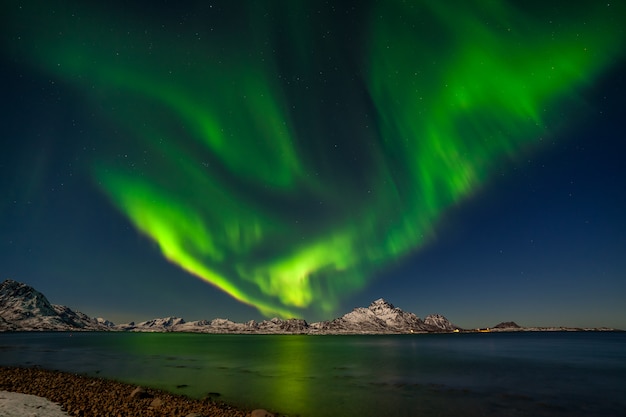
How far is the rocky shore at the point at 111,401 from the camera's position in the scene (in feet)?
72.8

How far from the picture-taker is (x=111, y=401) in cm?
2555

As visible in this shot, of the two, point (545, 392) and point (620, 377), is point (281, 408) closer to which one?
point (545, 392)

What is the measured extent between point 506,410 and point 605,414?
32.0ft

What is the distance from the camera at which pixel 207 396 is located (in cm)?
3178

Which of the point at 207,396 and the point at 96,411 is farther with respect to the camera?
the point at 207,396

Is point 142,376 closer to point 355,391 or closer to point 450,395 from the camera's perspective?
point 355,391

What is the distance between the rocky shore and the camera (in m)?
22.2

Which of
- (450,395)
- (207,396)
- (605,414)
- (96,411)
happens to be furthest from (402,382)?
(96,411)

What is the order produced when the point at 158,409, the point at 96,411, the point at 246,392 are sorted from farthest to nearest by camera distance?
the point at 246,392 → the point at 158,409 → the point at 96,411

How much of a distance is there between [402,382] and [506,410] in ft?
54.5

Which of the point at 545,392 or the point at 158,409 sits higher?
the point at 158,409

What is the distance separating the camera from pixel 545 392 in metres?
40.2

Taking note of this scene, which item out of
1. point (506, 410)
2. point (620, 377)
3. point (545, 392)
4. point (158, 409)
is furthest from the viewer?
point (620, 377)

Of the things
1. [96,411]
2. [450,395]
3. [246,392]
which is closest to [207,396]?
[246,392]
